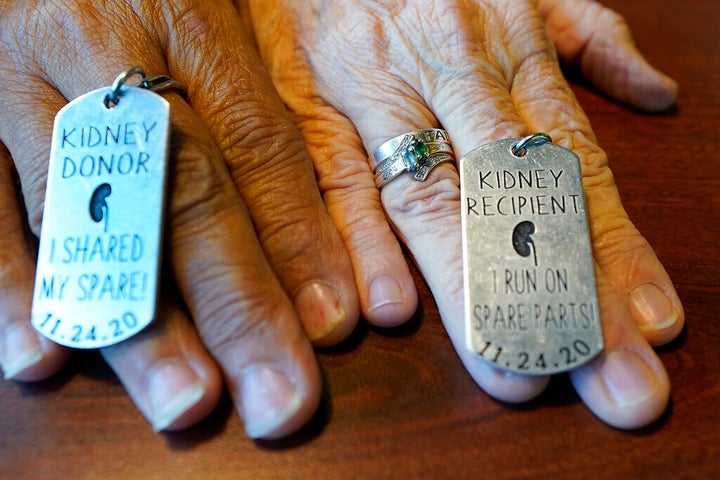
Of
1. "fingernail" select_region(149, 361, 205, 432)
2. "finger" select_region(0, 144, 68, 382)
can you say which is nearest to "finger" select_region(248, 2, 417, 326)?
"fingernail" select_region(149, 361, 205, 432)

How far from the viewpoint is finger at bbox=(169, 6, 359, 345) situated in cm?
67

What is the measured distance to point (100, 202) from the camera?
0.62 meters

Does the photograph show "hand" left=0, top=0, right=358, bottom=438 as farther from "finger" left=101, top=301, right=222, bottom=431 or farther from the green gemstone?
the green gemstone

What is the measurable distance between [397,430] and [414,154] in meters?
0.35

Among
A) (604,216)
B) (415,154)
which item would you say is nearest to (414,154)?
(415,154)

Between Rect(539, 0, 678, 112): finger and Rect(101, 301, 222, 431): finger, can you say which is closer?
Rect(101, 301, 222, 431): finger

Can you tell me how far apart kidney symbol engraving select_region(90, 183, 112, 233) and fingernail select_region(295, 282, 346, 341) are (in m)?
0.22

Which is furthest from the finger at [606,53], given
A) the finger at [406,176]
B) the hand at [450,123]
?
the finger at [406,176]

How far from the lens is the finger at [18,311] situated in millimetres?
624

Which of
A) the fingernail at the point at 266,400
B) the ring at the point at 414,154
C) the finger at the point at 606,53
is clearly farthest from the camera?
the finger at the point at 606,53

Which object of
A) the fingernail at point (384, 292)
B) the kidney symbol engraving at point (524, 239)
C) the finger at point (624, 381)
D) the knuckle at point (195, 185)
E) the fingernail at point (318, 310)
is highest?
the knuckle at point (195, 185)

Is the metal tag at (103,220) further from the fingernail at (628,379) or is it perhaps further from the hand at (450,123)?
the fingernail at (628,379)

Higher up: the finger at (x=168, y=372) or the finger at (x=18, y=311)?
the finger at (x=18, y=311)

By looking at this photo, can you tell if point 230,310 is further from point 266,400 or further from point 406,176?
point 406,176
